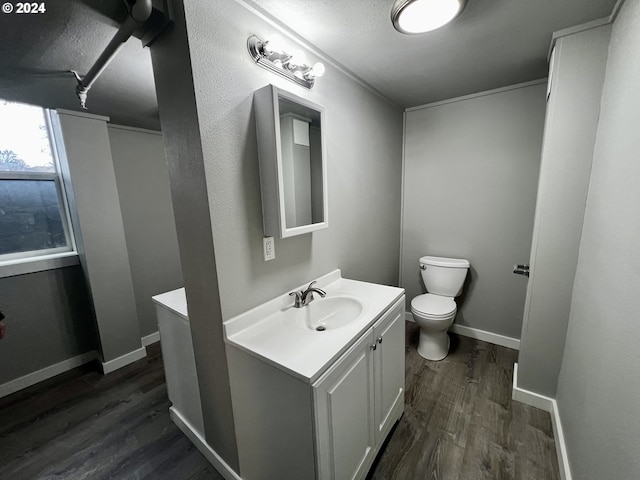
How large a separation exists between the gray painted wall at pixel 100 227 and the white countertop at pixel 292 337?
182 cm

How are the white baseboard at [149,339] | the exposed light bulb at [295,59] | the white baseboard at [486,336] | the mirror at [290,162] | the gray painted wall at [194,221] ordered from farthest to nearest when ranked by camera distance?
the white baseboard at [149,339], the white baseboard at [486,336], the exposed light bulb at [295,59], the mirror at [290,162], the gray painted wall at [194,221]

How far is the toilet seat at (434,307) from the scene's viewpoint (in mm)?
2076

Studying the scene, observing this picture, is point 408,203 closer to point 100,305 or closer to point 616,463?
point 616,463

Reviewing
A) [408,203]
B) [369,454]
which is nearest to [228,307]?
[369,454]

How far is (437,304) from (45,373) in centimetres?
339

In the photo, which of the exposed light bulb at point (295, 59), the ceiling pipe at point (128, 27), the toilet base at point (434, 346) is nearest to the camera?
the ceiling pipe at point (128, 27)

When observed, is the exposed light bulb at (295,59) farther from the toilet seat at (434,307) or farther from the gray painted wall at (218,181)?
the toilet seat at (434,307)

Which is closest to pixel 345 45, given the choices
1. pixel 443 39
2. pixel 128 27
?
pixel 443 39

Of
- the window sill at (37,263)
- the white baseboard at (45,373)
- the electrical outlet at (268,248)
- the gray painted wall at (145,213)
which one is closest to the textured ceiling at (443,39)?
the electrical outlet at (268,248)

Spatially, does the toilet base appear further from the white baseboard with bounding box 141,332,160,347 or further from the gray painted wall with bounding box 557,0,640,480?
the white baseboard with bounding box 141,332,160,347

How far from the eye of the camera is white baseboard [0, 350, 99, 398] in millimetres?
2057

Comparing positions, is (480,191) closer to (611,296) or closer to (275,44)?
(611,296)

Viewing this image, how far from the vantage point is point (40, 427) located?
1738mm

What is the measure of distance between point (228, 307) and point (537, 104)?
8.66 ft
